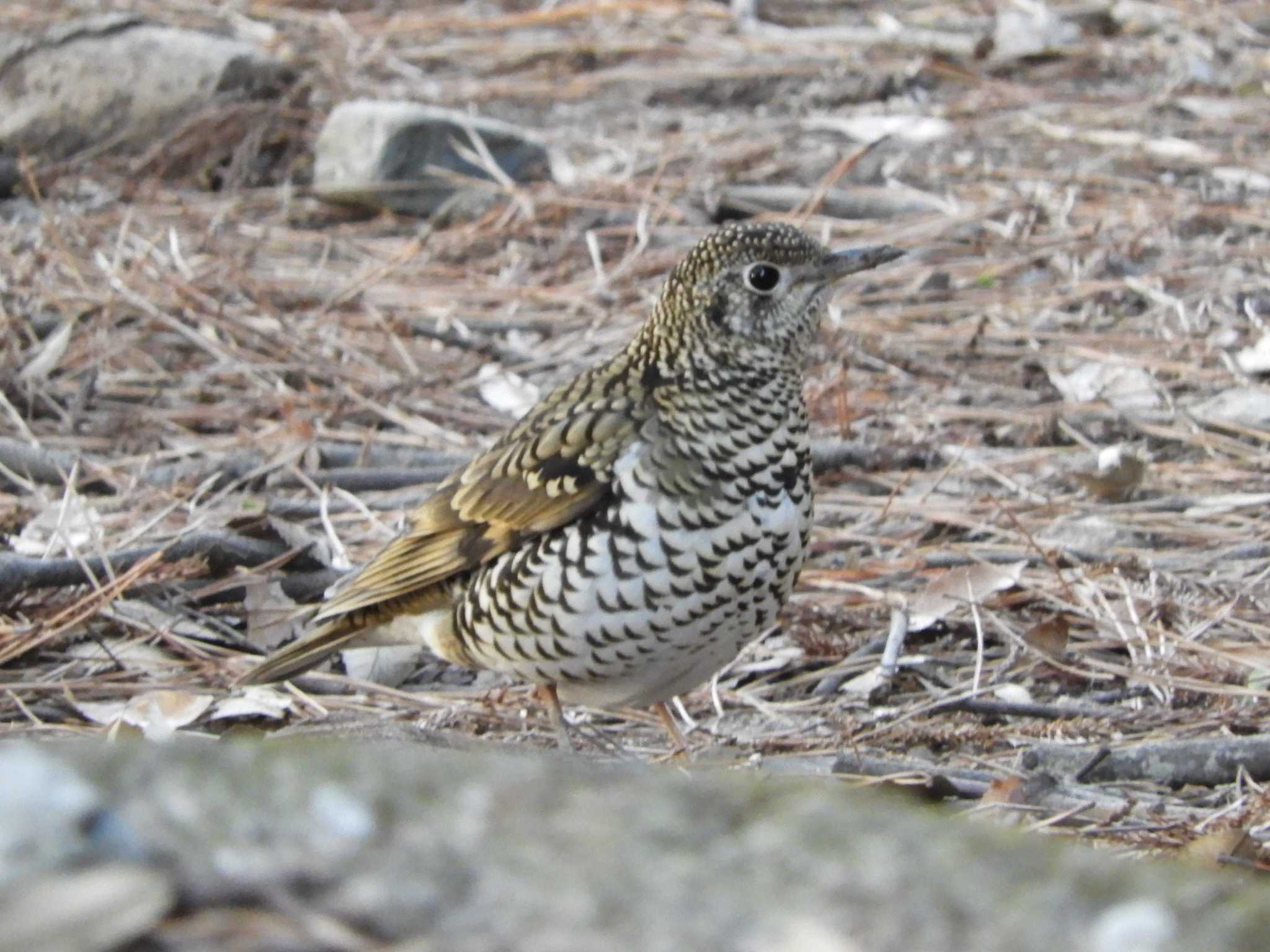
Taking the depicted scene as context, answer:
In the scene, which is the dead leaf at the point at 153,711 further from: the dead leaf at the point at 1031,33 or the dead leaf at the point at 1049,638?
the dead leaf at the point at 1031,33

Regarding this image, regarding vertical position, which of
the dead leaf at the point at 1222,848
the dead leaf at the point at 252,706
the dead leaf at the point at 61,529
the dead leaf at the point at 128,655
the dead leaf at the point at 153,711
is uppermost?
the dead leaf at the point at 1222,848

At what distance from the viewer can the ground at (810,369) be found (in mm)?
4418

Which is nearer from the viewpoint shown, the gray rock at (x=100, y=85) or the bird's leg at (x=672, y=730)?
the bird's leg at (x=672, y=730)

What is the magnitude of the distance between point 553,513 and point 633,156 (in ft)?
15.5

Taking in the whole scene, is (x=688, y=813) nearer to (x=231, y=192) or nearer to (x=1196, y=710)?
(x=1196, y=710)

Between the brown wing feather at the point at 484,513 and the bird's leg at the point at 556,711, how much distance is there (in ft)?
1.00

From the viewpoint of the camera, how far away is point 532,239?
7715 millimetres

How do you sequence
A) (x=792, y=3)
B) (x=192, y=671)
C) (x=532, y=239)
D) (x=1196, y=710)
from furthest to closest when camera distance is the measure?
(x=792, y=3) → (x=532, y=239) → (x=192, y=671) → (x=1196, y=710)

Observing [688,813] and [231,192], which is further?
[231,192]

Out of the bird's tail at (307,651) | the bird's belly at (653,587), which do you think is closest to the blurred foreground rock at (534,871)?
the bird's belly at (653,587)

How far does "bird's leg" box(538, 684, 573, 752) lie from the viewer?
13.7 ft

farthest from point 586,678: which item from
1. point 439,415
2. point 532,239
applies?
point 532,239

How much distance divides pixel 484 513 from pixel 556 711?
0.45 meters

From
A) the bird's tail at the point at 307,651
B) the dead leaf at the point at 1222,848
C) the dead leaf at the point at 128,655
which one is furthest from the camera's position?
the dead leaf at the point at 128,655
